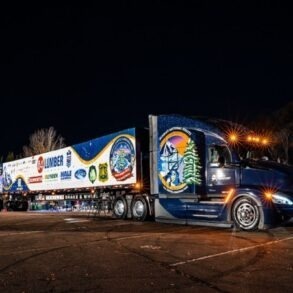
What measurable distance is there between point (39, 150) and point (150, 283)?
57337 mm

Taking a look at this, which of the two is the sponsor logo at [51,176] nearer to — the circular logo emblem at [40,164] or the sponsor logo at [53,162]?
the sponsor logo at [53,162]

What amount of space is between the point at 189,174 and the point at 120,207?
4.71 m

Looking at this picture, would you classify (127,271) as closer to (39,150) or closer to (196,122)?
(196,122)

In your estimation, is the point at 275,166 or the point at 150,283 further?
the point at 275,166

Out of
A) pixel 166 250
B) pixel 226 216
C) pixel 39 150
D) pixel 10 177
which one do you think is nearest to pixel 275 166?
pixel 226 216

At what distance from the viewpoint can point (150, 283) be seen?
646 centimetres

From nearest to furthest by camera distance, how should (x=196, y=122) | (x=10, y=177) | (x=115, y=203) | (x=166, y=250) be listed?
(x=166, y=250)
(x=196, y=122)
(x=115, y=203)
(x=10, y=177)

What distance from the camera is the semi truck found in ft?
42.4

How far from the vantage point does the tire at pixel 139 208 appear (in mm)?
17297

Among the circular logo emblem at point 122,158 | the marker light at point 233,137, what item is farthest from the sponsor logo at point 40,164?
the marker light at point 233,137

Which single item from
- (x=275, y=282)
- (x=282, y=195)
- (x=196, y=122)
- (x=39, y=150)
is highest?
(x=39, y=150)

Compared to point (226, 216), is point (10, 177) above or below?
above

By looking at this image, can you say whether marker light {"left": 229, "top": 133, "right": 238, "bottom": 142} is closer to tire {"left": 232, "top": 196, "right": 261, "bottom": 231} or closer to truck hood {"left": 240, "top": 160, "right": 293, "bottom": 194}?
truck hood {"left": 240, "top": 160, "right": 293, "bottom": 194}

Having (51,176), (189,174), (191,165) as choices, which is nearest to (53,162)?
(51,176)
